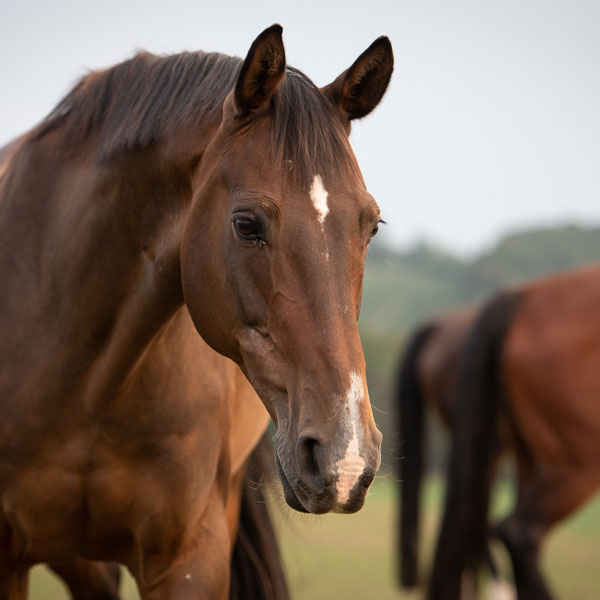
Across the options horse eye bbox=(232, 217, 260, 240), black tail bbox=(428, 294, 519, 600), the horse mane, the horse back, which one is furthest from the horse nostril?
the horse back

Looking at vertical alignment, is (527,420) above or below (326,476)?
below

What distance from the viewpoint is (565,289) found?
5.40m

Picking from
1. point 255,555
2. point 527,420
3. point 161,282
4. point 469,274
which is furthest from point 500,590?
point 469,274

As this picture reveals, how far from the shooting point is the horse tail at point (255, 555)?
10.5ft

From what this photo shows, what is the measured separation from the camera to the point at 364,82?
81.4 inches

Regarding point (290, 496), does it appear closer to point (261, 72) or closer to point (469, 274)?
point (261, 72)

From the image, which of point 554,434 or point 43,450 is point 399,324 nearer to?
point 554,434

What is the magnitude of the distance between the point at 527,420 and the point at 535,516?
0.64 m

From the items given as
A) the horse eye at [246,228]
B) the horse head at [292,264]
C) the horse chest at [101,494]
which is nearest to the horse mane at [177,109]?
the horse head at [292,264]

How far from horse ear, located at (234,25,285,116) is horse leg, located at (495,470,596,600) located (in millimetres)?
3741

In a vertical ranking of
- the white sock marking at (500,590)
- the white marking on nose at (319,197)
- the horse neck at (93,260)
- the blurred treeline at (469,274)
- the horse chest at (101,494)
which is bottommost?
the blurred treeline at (469,274)

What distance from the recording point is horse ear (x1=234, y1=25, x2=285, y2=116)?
181 cm

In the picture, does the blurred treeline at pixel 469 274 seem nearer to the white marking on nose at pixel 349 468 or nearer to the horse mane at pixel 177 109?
the horse mane at pixel 177 109

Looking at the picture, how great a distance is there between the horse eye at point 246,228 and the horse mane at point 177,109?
0.15m
